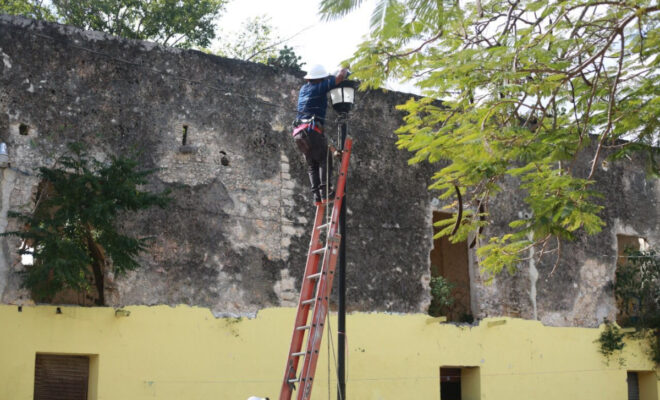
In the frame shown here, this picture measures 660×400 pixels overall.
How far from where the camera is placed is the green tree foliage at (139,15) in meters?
18.4

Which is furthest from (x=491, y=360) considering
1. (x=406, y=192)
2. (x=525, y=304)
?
(x=406, y=192)

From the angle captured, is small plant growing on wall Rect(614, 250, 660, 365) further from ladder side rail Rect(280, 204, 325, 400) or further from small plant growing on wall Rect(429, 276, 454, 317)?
ladder side rail Rect(280, 204, 325, 400)

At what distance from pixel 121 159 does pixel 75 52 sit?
5.34ft

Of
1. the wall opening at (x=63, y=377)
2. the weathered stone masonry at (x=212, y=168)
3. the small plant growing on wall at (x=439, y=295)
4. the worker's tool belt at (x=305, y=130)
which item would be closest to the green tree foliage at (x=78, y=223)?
the weathered stone masonry at (x=212, y=168)

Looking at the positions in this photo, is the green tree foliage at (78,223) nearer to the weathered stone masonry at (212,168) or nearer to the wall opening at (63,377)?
the weathered stone masonry at (212,168)

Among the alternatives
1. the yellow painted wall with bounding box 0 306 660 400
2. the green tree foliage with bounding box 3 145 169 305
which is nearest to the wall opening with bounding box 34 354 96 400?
the yellow painted wall with bounding box 0 306 660 400

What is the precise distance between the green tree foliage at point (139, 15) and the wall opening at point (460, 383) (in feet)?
30.8

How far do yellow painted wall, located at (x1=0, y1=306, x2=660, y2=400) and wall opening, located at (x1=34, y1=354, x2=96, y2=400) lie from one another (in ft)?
0.89

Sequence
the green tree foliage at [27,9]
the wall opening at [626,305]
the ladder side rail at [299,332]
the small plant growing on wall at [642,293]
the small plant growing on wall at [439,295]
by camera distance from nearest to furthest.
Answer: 1. the ladder side rail at [299,332]
2. the small plant growing on wall at [439,295]
3. the small plant growing on wall at [642,293]
4. the wall opening at [626,305]
5. the green tree foliage at [27,9]

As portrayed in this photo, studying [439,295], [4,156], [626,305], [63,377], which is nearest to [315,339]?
[63,377]

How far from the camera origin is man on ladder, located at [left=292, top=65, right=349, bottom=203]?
28.0ft

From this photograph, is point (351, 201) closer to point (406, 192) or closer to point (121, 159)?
point (406, 192)

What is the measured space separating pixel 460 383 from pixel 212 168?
5189 millimetres

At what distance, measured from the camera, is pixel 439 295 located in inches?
502
